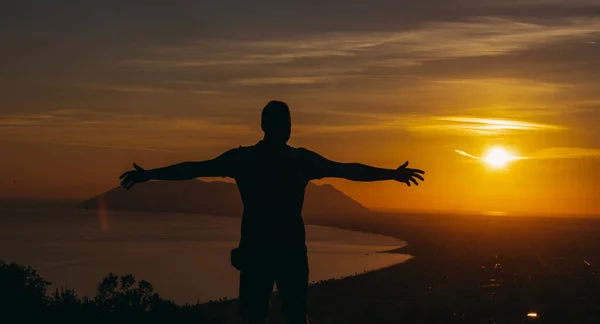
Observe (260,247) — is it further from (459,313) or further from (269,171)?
(459,313)

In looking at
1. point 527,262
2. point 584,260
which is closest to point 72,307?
point 527,262

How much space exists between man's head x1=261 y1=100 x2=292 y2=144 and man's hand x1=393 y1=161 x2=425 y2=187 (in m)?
1.07

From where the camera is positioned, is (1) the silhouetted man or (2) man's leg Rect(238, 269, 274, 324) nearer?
(1) the silhouetted man

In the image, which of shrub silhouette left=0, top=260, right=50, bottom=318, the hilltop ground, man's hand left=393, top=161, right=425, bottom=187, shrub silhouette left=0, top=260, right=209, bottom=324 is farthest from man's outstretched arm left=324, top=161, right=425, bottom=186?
the hilltop ground

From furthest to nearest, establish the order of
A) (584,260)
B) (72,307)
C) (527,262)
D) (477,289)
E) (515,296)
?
(584,260) → (527,262) → (477,289) → (515,296) → (72,307)

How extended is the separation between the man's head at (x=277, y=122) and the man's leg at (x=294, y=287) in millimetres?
1102

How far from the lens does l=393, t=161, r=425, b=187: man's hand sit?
7.26m

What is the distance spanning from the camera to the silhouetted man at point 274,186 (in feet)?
22.8

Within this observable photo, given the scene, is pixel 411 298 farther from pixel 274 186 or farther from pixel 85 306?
pixel 274 186

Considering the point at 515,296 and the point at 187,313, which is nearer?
the point at 187,313

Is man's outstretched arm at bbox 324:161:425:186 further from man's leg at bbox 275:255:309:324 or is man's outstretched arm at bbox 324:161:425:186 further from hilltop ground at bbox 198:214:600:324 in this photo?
hilltop ground at bbox 198:214:600:324

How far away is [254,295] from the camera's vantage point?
284 inches

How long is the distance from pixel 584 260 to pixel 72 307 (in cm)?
13143

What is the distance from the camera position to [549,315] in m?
76.1
